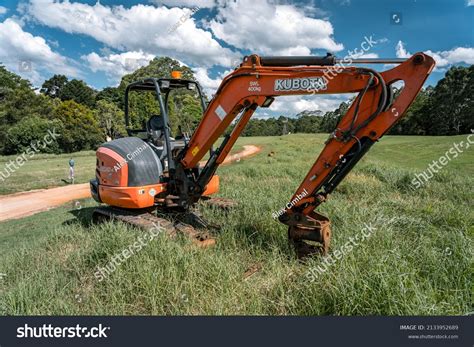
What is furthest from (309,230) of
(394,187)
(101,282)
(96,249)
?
(394,187)

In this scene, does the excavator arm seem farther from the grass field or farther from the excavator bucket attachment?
the grass field

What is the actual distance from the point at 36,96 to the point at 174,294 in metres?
40.6

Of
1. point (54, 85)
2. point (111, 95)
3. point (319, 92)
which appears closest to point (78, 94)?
point (111, 95)

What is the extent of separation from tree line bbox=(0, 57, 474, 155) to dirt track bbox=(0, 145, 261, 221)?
9557 mm

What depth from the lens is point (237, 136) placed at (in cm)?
494

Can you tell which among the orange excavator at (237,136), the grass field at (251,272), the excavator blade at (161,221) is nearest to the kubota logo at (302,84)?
the orange excavator at (237,136)

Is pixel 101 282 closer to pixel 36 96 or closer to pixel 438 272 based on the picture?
pixel 438 272

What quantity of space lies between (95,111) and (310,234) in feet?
145

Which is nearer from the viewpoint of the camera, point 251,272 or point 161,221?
point 251,272

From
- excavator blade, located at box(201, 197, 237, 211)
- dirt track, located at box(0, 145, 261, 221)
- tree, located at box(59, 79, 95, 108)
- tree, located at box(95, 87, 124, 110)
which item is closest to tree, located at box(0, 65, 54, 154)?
tree, located at box(95, 87, 124, 110)

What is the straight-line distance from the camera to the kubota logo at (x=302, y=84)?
12.8 feet

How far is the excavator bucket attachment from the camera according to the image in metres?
4.21

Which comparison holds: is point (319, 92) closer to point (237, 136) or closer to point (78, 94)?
point (237, 136)

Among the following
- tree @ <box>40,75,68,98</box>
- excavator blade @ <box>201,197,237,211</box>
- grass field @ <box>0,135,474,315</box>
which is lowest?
grass field @ <box>0,135,474,315</box>
